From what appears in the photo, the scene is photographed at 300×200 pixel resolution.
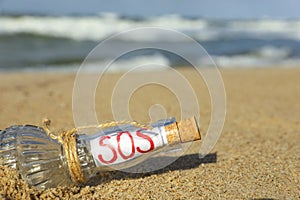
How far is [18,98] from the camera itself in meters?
3.73

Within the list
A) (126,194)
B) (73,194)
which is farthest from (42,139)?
(126,194)

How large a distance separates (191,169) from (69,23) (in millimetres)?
12235

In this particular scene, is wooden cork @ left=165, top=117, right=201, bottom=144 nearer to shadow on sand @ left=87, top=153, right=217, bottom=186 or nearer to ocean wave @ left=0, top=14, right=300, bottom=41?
shadow on sand @ left=87, top=153, right=217, bottom=186

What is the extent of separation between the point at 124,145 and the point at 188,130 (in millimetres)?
231

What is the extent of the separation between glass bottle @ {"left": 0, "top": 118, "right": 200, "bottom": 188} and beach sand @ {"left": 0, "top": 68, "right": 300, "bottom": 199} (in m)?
0.05

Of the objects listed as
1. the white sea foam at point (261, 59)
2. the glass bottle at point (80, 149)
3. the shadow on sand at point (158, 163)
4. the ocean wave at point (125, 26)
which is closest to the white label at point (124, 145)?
the glass bottle at point (80, 149)

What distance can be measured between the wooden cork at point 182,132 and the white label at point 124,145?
0.02 m

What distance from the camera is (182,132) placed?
1.43m

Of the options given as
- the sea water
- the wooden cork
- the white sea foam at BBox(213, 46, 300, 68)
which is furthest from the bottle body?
the white sea foam at BBox(213, 46, 300, 68)

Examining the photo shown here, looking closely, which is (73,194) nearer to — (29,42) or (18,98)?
(18,98)

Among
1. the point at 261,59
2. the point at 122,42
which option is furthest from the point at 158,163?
the point at 122,42

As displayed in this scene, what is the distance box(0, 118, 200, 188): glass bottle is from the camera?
4.64ft

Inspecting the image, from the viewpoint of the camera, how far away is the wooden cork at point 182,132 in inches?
56.3

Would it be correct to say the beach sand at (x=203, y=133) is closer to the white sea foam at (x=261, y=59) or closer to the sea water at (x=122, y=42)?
the sea water at (x=122, y=42)
